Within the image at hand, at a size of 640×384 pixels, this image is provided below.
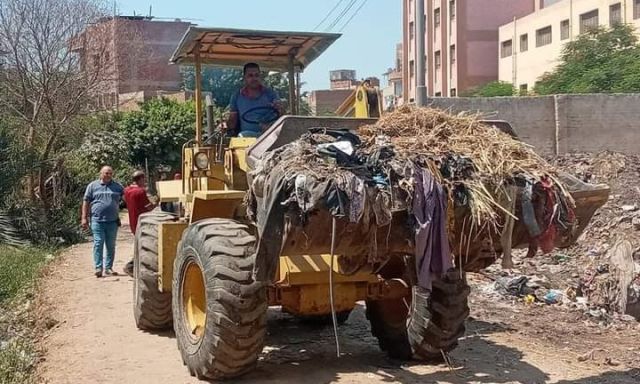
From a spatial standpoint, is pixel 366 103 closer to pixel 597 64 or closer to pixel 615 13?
pixel 597 64

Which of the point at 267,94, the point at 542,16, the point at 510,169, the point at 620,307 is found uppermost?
the point at 542,16

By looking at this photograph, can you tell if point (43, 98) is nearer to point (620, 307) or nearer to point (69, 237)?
point (69, 237)

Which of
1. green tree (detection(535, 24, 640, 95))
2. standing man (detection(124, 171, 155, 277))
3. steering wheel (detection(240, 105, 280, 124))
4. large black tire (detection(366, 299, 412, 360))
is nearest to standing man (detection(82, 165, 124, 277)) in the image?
standing man (detection(124, 171, 155, 277))

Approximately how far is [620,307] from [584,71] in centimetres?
2324

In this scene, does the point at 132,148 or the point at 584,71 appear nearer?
the point at 132,148

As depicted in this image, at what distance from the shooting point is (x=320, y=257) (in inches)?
256

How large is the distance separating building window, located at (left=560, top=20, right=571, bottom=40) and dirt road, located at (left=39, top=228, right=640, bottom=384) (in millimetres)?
33873

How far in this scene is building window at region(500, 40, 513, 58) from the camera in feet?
161

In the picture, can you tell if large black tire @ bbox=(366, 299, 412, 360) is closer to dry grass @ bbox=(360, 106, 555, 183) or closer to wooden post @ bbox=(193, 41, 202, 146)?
dry grass @ bbox=(360, 106, 555, 183)

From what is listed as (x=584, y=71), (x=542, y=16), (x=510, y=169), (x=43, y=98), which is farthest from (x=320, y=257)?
(x=542, y=16)

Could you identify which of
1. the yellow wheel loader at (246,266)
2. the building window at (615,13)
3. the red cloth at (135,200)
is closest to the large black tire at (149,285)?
the yellow wheel loader at (246,266)

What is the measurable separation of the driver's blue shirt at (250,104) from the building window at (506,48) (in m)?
43.2

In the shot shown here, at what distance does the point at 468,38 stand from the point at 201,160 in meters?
46.1

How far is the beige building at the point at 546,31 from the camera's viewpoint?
3725 cm
